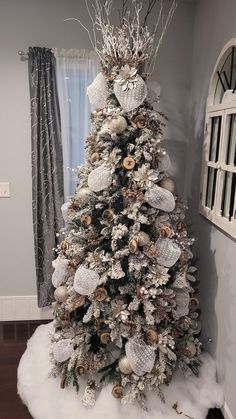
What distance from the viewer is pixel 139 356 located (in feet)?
5.42

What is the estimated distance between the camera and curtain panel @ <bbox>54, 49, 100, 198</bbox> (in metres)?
2.41

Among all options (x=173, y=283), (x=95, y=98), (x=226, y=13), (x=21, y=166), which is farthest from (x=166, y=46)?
(x=173, y=283)

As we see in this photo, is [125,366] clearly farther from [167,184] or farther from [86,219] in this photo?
[167,184]

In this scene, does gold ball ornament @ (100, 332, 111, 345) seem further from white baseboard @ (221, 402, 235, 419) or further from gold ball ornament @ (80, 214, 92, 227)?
white baseboard @ (221, 402, 235, 419)

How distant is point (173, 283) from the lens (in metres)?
1.78

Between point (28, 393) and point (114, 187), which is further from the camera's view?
point (28, 393)

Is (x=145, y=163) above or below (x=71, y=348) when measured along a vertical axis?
above

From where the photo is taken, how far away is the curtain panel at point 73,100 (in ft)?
7.91

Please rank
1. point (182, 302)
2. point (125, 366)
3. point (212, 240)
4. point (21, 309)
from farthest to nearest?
point (21, 309) < point (212, 240) < point (182, 302) < point (125, 366)

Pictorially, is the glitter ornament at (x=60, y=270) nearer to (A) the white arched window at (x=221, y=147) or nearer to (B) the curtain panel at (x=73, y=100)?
(B) the curtain panel at (x=73, y=100)

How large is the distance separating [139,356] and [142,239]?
0.62 metres

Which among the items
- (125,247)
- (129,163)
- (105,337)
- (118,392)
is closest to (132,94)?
(129,163)

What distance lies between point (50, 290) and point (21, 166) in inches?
42.3

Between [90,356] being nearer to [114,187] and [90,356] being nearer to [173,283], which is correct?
[173,283]
